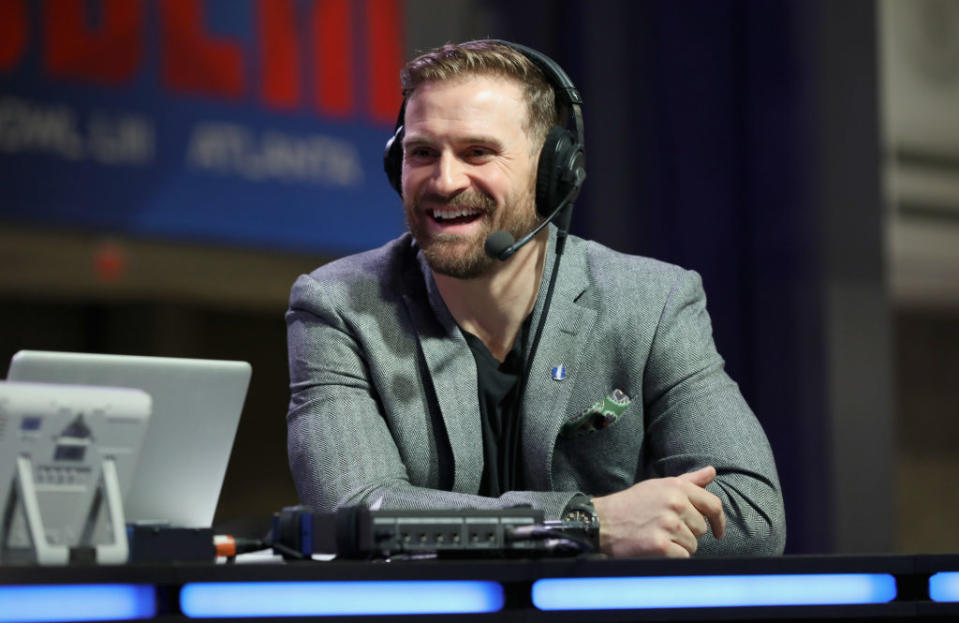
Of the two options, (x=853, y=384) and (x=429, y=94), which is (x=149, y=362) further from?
(x=853, y=384)

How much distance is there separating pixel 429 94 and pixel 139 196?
1953mm

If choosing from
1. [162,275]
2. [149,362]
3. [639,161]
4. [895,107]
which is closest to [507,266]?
[149,362]

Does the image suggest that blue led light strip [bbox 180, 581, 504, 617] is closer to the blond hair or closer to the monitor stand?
the monitor stand

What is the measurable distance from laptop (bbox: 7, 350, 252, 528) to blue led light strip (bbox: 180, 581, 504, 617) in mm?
345

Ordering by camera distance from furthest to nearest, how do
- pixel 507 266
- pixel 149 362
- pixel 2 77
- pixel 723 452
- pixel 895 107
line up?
pixel 895 107
pixel 2 77
pixel 507 266
pixel 723 452
pixel 149 362

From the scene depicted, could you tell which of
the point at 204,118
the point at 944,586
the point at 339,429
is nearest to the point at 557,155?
the point at 339,429

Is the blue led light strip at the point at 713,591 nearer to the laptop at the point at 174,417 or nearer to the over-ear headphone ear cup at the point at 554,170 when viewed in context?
the laptop at the point at 174,417

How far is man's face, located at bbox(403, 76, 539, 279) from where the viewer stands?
1.94m

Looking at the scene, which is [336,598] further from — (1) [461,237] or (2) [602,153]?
(2) [602,153]

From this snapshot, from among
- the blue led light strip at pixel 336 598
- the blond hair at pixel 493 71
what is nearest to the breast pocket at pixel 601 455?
the blond hair at pixel 493 71

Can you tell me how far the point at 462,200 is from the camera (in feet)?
6.34

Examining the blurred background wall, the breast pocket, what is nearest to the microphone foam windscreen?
the breast pocket

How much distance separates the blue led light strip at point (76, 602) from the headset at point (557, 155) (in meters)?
0.99

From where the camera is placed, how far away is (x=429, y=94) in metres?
1.97
